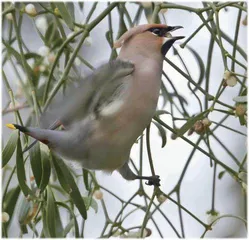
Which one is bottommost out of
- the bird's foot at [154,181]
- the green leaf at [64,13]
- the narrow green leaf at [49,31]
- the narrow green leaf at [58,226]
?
the narrow green leaf at [58,226]

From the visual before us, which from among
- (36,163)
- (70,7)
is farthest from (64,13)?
(36,163)

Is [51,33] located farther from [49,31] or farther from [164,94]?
[164,94]

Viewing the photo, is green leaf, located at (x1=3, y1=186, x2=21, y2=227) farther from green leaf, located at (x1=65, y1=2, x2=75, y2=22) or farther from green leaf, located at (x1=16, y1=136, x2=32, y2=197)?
green leaf, located at (x1=65, y1=2, x2=75, y2=22)

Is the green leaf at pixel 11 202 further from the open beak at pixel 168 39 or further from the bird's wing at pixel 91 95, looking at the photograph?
the open beak at pixel 168 39

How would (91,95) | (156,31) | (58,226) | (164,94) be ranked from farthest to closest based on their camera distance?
1. (164,94)
2. (58,226)
3. (156,31)
4. (91,95)

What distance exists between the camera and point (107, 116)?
825mm

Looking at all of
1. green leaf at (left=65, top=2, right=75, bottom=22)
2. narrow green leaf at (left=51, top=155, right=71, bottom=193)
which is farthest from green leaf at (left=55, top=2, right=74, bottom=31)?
narrow green leaf at (left=51, top=155, right=71, bottom=193)

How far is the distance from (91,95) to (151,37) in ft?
0.48

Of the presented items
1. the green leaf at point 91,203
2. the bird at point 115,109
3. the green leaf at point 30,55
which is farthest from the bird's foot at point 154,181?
the green leaf at point 30,55

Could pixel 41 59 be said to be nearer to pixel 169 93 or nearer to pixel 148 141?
pixel 169 93

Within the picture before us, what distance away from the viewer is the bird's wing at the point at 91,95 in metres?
0.74

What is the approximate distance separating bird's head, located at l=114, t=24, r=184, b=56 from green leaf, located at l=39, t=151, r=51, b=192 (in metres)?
0.17

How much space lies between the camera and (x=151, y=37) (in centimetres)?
86

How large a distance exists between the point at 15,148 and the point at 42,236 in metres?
0.15
